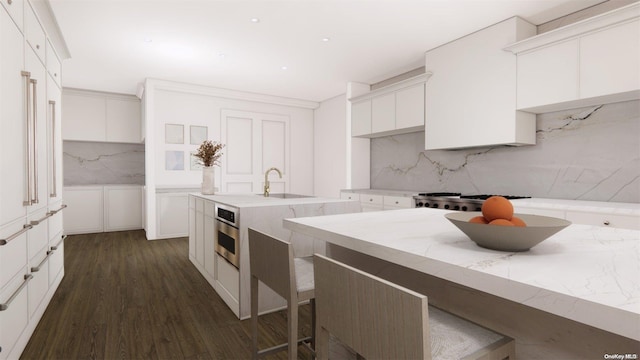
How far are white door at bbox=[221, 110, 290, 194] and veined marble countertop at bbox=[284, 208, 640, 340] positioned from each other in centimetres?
495

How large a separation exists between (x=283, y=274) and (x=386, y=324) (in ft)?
2.20

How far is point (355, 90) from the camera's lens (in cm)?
534

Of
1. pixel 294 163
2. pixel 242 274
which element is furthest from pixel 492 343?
pixel 294 163

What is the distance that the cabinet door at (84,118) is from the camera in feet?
19.3

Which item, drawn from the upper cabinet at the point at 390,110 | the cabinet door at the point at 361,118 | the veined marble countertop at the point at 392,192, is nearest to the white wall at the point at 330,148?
the cabinet door at the point at 361,118

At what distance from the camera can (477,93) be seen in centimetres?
346

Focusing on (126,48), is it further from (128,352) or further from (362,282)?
(362,282)

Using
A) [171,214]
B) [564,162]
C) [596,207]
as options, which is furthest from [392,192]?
[171,214]

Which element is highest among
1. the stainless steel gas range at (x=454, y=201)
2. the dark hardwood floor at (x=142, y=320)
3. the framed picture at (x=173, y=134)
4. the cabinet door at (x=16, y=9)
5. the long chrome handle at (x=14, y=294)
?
the cabinet door at (x=16, y=9)

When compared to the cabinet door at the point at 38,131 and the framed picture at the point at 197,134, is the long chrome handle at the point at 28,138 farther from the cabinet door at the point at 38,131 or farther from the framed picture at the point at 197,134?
the framed picture at the point at 197,134

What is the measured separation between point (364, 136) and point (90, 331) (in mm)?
3998

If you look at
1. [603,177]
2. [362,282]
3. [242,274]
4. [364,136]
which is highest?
[364,136]

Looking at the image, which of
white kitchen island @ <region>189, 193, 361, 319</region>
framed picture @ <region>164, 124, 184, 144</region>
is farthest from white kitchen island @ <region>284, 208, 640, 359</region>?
framed picture @ <region>164, 124, 184, 144</region>

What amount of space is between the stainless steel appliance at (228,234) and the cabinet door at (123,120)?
441 centimetres
